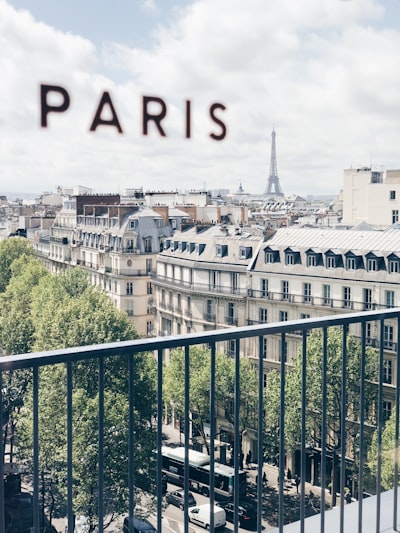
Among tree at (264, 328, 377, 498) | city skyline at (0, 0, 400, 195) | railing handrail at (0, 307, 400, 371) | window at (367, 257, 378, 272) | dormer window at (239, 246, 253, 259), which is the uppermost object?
city skyline at (0, 0, 400, 195)

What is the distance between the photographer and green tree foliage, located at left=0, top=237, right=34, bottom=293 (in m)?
21.7

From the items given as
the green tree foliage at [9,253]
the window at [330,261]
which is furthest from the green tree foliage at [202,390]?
the green tree foliage at [9,253]

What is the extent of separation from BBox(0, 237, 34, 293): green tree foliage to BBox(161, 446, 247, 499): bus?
20.5 m

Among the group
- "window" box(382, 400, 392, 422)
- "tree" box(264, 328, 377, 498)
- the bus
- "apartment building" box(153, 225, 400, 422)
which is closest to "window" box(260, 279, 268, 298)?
"apartment building" box(153, 225, 400, 422)

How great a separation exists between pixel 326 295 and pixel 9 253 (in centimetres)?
1105

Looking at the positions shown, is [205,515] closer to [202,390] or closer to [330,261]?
[202,390]

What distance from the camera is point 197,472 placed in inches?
64.0

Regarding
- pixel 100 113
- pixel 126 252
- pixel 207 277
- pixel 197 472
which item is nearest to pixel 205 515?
pixel 197 472

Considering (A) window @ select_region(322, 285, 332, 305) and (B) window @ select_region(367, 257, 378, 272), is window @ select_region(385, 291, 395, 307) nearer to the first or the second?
(B) window @ select_region(367, 257, 378, 272)

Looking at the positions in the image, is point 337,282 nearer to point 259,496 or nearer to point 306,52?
point 306,52

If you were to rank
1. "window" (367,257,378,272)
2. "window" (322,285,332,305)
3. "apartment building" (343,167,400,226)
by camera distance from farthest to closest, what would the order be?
"apartment building" (343,167,400,226) → "window" (322,285,332,305) → "window" (367,257,378,272)

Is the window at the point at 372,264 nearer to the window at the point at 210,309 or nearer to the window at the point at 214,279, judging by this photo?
the window at the point at 214,279

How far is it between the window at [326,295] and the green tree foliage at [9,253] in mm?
10287

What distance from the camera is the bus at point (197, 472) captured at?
134cm
